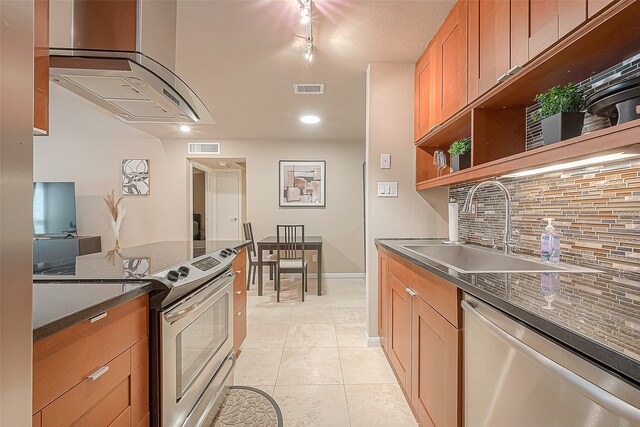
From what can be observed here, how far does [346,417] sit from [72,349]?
4.67ft

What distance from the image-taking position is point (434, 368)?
124cm

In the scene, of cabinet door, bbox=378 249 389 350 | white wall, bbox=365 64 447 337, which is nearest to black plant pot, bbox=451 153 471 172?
white wall, bbox=365 64 447 337

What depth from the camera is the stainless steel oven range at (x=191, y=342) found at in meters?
1.09

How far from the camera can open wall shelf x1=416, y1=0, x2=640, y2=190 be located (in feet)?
2.82

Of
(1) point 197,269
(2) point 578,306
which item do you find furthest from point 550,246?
(1) point 197,269

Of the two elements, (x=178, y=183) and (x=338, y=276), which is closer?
(x=178, y=183)

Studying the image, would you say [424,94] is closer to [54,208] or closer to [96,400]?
[96,400]

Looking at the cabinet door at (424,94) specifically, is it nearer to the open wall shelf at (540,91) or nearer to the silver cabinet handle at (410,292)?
the open wall shelf at (540,91)

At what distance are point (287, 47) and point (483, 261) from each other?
6.46 ft

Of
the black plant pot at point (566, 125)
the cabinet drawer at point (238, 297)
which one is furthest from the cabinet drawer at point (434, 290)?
the cabinet drawer at point (238, 297)

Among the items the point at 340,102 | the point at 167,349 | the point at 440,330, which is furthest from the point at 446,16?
the point at 167,349

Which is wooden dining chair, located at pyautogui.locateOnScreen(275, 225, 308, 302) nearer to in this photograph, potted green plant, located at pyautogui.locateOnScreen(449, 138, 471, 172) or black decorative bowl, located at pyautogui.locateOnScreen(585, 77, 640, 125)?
potted green plant, located at pyautogui.locateOnScreen(449, 138, 471, 172)

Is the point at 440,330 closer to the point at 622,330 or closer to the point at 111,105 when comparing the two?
the point at 622,330

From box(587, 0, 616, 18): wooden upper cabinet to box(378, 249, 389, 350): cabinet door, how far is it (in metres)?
1.61
